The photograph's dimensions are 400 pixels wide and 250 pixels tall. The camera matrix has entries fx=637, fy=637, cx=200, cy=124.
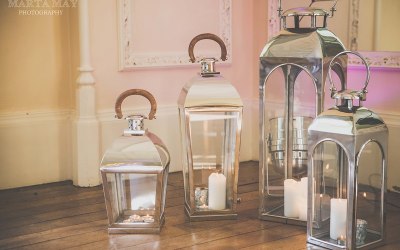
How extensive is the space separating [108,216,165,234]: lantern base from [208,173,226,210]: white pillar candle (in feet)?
0.78

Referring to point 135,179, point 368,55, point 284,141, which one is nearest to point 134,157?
point 135,179

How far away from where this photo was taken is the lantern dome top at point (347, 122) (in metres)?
1.90

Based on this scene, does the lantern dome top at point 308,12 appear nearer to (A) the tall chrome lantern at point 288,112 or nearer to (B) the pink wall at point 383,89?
(A) the tall chrome lantern at point 288,112

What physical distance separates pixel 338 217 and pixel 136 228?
69 cm

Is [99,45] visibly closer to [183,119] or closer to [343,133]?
[183,119]

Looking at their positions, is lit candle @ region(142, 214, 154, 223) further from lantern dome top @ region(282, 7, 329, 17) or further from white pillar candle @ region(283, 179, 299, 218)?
lantern dome top @ region(282, 7, 329, 17)

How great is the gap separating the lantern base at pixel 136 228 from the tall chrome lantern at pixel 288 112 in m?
0.41

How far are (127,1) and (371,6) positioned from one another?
1096 millimetres

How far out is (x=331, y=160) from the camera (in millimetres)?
2066

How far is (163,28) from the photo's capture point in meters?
3.08

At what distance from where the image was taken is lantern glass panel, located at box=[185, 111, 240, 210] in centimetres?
230

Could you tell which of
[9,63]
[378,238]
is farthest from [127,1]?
[378,238]

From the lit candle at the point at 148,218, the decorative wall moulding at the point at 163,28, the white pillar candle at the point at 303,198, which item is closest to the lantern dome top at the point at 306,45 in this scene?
the white pillar candle at the point at 303,198

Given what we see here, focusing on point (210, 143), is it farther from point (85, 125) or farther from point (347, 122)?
A: point (85, 125)
